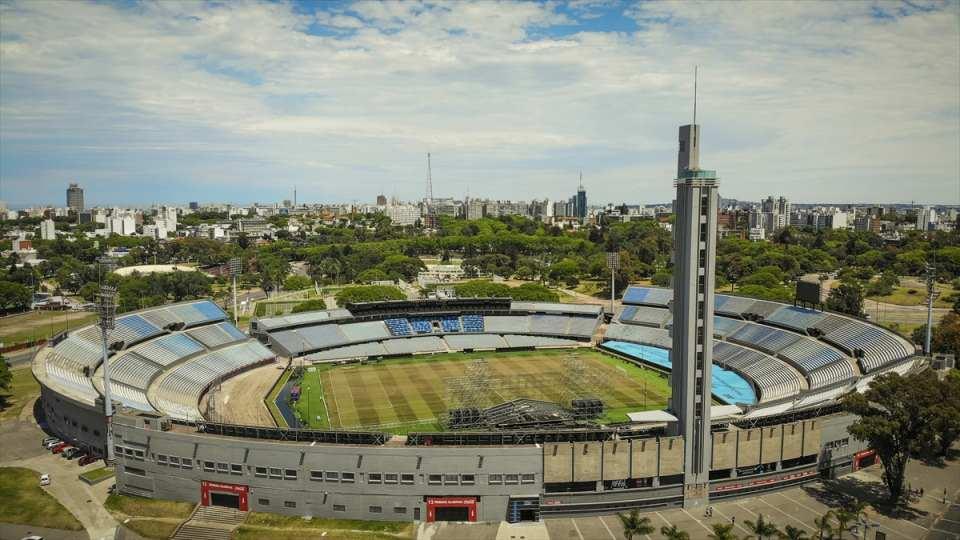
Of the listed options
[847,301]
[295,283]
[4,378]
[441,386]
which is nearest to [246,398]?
[441,386]

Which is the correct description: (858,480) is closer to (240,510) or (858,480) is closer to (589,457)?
(589,457)

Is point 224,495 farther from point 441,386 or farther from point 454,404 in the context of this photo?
point 441,386

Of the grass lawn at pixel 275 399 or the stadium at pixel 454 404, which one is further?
the grass lawn at pixel 275 399

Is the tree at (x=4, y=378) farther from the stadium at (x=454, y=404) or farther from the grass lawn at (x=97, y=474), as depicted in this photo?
the grass lawn at (x=97, y=474)

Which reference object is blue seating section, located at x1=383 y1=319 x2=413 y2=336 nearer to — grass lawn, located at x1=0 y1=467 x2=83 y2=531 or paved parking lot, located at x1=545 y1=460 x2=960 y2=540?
grass lawn, located at x1=0 y1=467 x2=83 y2=531

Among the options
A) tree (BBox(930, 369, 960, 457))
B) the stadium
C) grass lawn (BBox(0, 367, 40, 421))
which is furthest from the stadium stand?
grass lawn (BBox(0, 367, 40, 421))

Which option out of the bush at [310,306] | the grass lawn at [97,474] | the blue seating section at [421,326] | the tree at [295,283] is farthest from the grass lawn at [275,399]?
the tree at [295,283]
